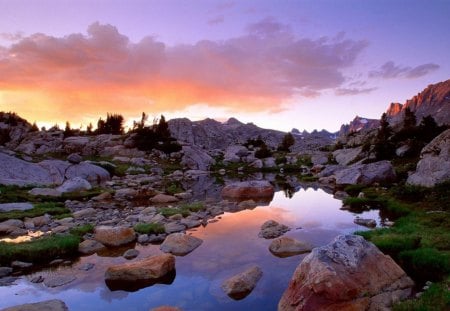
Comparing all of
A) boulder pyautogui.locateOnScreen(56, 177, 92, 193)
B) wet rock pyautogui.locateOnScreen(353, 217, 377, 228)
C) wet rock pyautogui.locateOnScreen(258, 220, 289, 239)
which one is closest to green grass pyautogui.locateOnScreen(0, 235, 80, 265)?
wet rock pyautogui.locateOnScreen(258, 220, 289, 239)

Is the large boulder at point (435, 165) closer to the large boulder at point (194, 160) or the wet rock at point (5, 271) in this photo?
the wet rock at point (5, 271)

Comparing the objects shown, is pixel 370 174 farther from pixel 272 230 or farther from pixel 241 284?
pixel 241 284

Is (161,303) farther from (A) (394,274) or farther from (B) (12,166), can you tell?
(B) (12,166)

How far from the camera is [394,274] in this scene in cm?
1231

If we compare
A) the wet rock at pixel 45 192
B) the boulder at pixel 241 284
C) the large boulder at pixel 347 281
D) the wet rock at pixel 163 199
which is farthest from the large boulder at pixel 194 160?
the large boulder at pixel 347 281

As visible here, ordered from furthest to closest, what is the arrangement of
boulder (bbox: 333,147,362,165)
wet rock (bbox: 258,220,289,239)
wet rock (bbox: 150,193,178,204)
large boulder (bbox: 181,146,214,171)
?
large boulder (bbox: 181,146,214,171), boulder (bbox: 333,147,362,165), wet rock (bbox: 150,193,178,204), wet rock (bbox: 258,220,289,239)

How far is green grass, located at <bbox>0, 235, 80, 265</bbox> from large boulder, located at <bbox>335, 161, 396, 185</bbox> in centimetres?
3266

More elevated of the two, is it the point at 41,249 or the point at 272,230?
the point at 272,230

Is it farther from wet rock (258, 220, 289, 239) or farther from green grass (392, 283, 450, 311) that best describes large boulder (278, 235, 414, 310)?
wet rock (258, 220, 289, 239)

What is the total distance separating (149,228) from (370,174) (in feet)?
95.7

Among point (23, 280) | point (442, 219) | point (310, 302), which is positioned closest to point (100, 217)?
point (23, 280)

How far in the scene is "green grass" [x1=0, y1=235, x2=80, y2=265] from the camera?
17.1 metres

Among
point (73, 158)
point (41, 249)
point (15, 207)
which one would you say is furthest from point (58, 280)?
point (73, 158)

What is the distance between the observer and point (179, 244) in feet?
63.5
